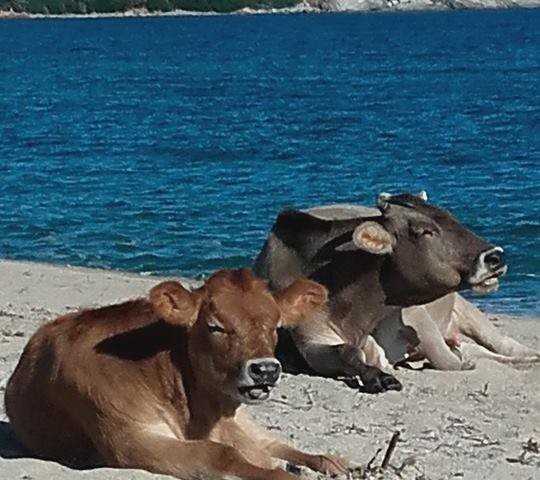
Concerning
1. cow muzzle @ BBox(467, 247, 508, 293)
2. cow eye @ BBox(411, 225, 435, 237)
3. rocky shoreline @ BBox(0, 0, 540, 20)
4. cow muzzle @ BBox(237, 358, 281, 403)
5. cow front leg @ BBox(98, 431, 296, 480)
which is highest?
cow muzzle @ BBox(237, 358, 281, 403)

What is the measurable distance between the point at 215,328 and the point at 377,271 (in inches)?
156

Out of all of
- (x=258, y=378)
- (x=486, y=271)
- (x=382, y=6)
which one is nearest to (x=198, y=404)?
(x=258, y=378)

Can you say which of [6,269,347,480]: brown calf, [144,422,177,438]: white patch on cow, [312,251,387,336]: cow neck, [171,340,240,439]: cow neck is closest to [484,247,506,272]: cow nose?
[312,251,387,336]: cow neck

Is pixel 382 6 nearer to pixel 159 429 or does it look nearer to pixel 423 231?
pixel 423 231

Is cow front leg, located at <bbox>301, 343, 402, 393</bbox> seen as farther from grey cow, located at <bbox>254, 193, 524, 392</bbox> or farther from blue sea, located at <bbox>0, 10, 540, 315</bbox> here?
blue sea, located at <bbox>0, 10, 540, 315</bbox>

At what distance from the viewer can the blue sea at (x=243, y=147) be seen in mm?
22422

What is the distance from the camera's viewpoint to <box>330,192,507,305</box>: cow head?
10.6m

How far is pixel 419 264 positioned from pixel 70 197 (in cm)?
1756

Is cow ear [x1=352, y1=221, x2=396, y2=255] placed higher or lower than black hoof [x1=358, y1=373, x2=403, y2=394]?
higher

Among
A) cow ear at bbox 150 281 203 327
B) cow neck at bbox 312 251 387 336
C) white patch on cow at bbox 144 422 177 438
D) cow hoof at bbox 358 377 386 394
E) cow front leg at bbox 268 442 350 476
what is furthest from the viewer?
cow neck at bbox 312 251 387 336

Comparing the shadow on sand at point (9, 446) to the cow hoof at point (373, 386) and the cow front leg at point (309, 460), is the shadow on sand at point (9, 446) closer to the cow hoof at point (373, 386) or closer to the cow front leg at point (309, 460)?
the cow front leg at point (309, 460)

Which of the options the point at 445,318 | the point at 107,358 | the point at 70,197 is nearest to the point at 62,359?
the point at 107,358

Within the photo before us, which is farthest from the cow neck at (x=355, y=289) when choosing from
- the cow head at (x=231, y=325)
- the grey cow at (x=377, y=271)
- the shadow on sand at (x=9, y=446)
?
the cow head at (x=231, y=325)

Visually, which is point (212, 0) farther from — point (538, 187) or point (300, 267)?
point (300, 267)
